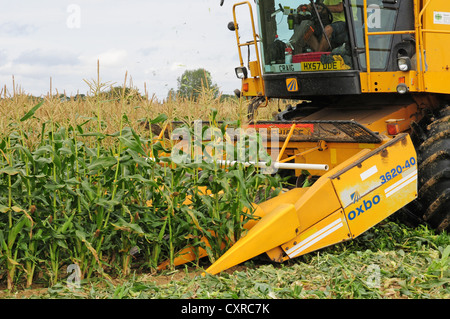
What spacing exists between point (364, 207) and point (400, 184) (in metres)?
0.47

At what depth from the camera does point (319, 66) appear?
5961mm

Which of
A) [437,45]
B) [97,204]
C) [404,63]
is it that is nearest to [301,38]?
[404,63]

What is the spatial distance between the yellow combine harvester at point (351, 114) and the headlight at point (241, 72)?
2cm

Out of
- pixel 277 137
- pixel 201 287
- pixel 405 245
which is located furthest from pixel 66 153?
pixel 405 245

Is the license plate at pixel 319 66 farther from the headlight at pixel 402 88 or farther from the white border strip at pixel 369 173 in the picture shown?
the white border strip at pixel 369 173

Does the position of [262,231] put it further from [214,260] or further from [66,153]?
[66,153]

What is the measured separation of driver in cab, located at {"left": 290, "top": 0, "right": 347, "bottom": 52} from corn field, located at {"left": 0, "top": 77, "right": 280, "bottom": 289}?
208cm

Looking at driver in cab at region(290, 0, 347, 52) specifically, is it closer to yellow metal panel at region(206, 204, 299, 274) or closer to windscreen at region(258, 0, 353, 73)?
windscreen at region(258, 0, 353, 73)

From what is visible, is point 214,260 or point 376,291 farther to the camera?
point 214,260

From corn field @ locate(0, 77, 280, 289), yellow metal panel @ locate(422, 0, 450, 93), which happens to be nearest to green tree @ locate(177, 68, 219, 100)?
corn field @ locate(0, 77, 280, 289)

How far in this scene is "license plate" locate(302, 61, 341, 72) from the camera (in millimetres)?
5852

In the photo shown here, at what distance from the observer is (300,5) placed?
6047 millimetres

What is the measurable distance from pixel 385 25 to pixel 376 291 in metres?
3.27

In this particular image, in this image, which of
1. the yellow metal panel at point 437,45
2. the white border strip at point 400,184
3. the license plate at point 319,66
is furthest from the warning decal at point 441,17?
the white border strip at point 400,184
